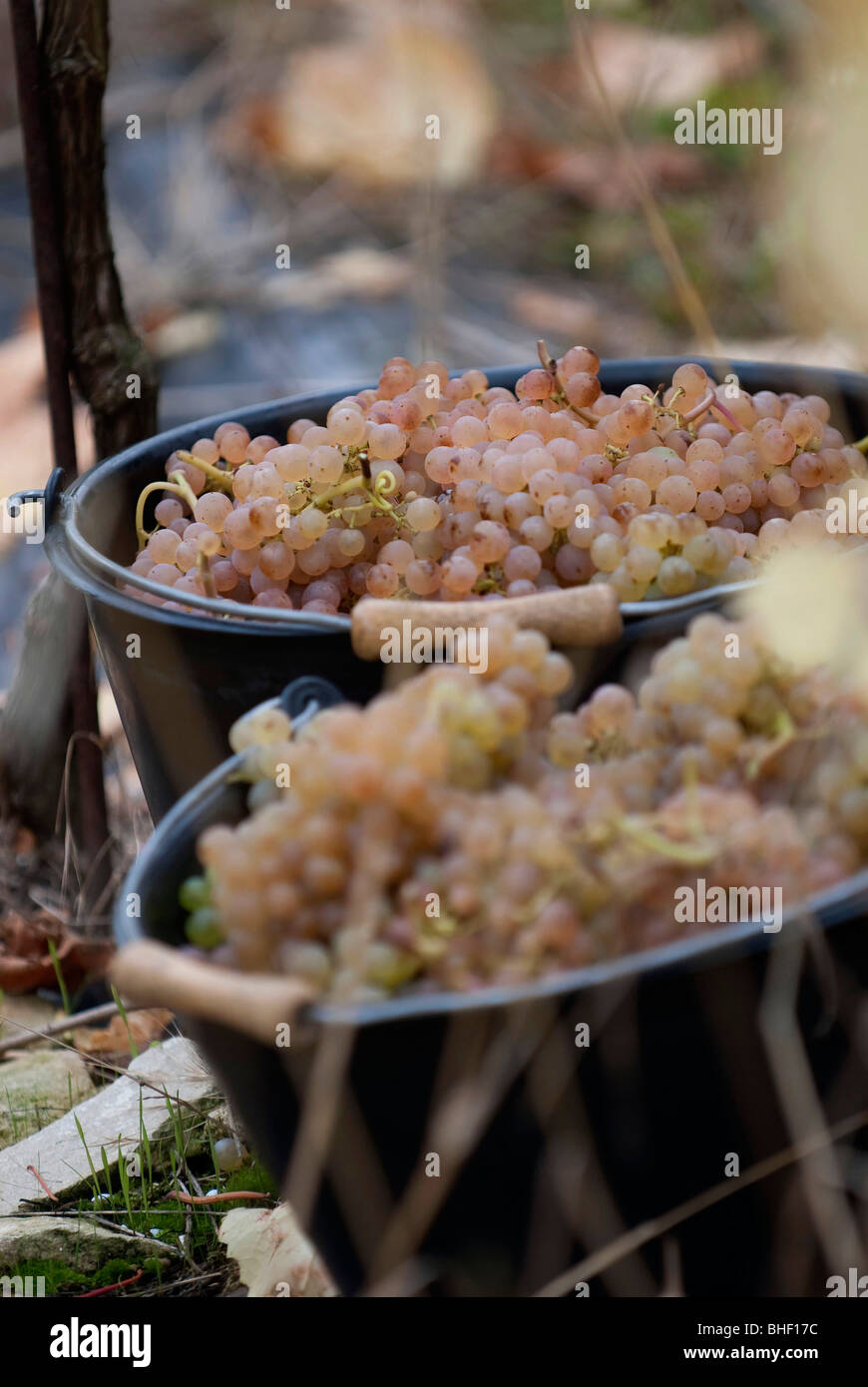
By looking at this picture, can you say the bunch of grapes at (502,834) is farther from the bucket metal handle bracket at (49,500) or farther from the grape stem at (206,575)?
the bucket metal handle bracket at (49,500)

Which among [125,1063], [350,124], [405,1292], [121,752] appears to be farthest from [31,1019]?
[350,124]

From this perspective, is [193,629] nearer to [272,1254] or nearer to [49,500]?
[49,500]

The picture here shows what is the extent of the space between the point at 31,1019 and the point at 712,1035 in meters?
0.92

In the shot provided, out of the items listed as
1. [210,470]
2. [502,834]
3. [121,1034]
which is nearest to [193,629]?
[210,470]

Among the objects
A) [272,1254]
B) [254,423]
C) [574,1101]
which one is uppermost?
[254,423]

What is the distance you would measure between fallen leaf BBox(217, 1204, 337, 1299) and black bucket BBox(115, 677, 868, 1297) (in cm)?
19

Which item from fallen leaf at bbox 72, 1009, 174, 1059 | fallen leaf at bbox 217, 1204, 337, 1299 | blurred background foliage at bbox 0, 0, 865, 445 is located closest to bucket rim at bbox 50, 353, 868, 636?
fallen leaf at bbox 217, 1204, 337, 1299

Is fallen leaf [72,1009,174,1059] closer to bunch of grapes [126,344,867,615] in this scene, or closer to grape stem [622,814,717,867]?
bunch of grapes [126,344,867,615]

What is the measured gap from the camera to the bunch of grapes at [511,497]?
2.89 feet

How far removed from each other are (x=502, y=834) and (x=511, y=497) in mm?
324

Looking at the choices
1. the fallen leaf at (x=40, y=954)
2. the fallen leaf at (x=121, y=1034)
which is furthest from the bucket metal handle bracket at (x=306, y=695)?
the fallen leaf at (x=40, y=954)

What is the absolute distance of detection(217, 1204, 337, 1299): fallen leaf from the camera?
91cm

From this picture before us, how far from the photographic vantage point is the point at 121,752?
172cm

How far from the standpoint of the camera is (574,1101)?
636 millimetres
